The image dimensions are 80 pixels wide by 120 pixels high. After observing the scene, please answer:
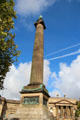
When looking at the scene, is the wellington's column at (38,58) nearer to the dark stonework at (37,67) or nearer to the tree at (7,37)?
the dark stonework at (37,67)

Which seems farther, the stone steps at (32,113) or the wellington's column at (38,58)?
the wellington's column at (38,58)

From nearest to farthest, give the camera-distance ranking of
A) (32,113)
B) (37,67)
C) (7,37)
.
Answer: (7,37) < (32,113) < (37,67)

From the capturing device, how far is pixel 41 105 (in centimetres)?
1555

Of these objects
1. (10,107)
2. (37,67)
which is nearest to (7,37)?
(37,67)

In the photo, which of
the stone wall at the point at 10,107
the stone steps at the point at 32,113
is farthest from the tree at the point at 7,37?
the stone wall at the point at 10,107

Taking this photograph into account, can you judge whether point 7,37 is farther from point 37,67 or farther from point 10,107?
point 10,107

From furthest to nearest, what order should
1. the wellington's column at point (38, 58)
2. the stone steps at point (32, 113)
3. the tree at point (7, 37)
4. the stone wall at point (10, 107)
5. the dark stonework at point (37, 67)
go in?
the stone wall at point (10, 107), the wellington's column at point (38, 58), the dark stonework at point (37, 67), the stone steps at point (32, 113), the tree at point (7, 37)

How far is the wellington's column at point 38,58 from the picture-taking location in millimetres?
19109

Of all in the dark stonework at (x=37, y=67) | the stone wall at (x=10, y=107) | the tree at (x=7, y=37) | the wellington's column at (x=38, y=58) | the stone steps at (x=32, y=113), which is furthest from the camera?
the stone wall at (x=10, y=107)

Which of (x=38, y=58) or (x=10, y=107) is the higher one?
(x=38, y=58)

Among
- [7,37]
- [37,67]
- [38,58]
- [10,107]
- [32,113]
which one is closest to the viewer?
[7,37]

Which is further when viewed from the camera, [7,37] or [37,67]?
[37,67]

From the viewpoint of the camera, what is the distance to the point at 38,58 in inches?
818

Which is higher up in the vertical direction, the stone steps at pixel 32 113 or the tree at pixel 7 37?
the tree at pixel 7 37
